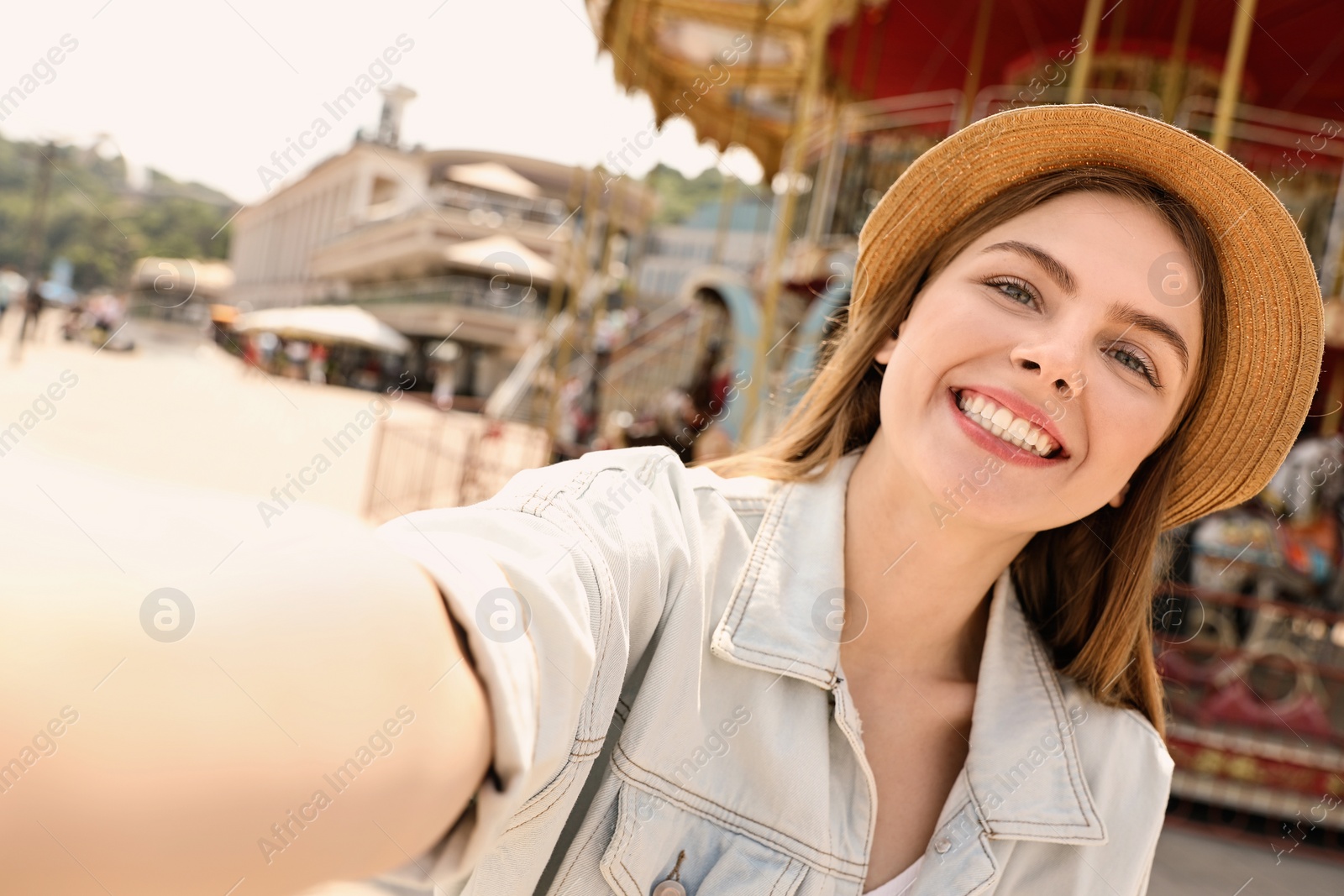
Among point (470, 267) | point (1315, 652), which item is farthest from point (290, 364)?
point (1315, 652)

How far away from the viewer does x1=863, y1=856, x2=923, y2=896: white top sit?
5.04 feet

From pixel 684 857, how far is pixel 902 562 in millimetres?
655

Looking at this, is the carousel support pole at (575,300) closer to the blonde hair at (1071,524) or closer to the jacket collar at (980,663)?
the blonde hair at (1071,524)

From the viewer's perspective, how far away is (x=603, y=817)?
1.31 metres

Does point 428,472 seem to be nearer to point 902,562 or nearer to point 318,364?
point 902,562

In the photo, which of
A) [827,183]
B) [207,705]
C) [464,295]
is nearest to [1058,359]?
→ [207,705]

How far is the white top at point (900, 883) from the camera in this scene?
1.54 m

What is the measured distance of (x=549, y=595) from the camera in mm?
915

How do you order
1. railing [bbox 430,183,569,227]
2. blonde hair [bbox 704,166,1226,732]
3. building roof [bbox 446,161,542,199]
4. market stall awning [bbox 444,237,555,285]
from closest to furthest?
blonde hair [bbox 704,166,1226,732] < market stall awning [bbox 444,237,555,285] < railing [bbox 430,183,569,227] < building roof [bbox 446,161,542,199]

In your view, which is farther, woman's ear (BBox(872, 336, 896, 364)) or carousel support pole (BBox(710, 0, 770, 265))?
carousel support pole (BBox(710, 0, 770, 265))

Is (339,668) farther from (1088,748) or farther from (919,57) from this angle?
(919,57)

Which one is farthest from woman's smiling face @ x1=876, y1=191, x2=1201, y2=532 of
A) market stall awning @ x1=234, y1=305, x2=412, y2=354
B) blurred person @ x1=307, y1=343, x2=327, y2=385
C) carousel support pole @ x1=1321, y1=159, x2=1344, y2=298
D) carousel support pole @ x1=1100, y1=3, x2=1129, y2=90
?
blurred person @ x1=307, y1=343, x2=327, y2=385

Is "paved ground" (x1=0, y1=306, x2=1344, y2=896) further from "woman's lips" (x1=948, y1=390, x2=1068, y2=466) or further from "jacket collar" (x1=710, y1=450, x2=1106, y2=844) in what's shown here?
"woman's lips" (x1=948, y1=390, x2=1068, y2=466)

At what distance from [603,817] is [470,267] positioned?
3888 cm
